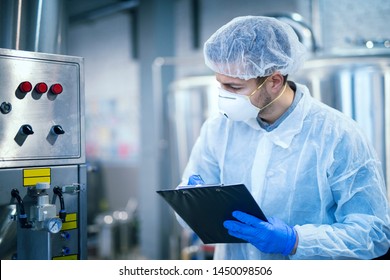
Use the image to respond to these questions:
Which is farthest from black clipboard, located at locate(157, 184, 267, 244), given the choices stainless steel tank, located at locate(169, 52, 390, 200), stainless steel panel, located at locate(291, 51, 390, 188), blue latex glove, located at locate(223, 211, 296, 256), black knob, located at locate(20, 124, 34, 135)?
stainless steel panel, located at locate(291, 51, 390, 188)

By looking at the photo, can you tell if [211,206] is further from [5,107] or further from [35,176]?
[5,107]

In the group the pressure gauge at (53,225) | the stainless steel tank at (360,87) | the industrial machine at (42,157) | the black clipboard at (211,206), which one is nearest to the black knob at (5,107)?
the industrial machine at (42,157)

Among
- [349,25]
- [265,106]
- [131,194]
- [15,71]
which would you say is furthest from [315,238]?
[131,194]

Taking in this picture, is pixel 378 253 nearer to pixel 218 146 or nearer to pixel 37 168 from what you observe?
pixel 218 146

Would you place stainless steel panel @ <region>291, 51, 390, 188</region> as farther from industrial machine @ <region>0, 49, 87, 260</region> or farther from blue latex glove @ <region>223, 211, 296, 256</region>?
industrial machine @ <region>0, 49, 87, 260</region>

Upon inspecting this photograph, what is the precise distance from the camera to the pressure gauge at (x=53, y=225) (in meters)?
1.21

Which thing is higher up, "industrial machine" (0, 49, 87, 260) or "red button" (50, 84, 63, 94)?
"red button" (50, 84, 63, 94)

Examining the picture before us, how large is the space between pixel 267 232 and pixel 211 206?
16 centimetres

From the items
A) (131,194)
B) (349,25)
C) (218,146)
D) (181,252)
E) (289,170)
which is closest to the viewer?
(289,170)

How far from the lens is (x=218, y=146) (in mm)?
1468

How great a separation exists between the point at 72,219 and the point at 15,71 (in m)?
0.42

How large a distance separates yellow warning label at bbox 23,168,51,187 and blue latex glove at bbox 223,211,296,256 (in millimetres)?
501

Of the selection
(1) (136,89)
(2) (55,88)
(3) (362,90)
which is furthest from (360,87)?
(1) (136,89)

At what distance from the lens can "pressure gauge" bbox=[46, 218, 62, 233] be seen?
3.96 feet
